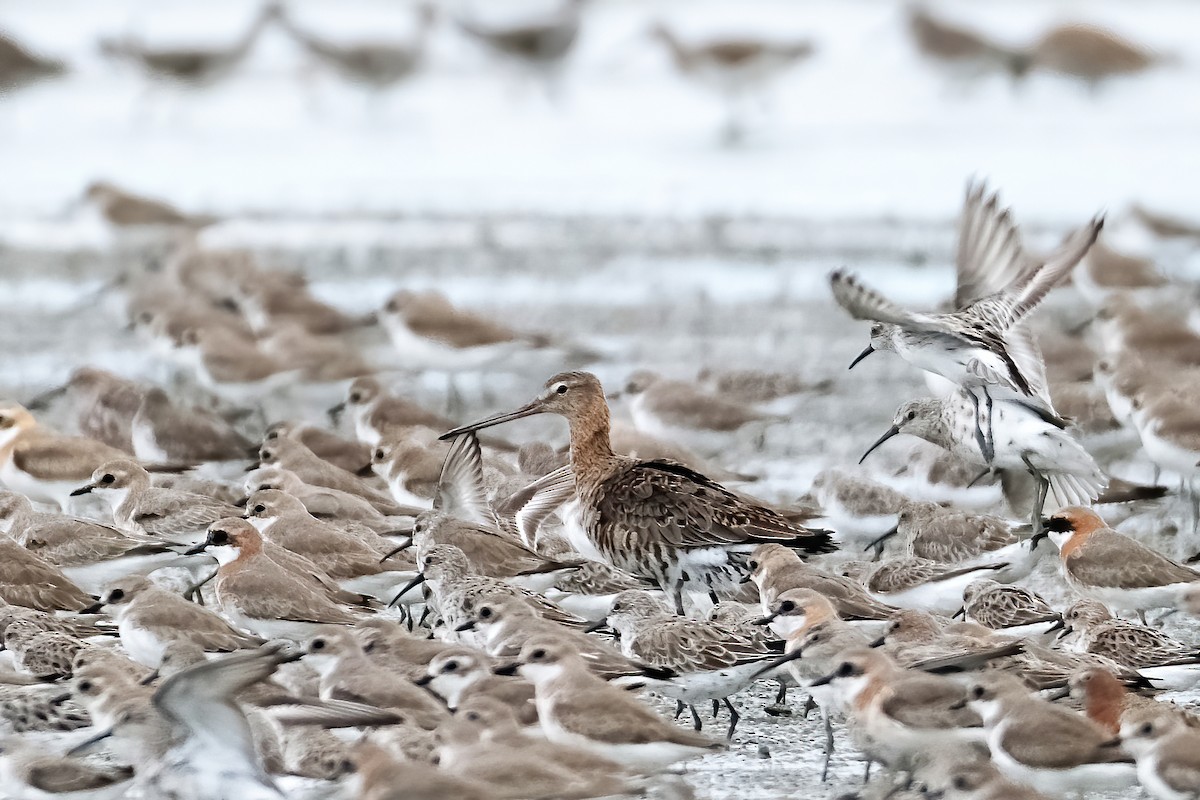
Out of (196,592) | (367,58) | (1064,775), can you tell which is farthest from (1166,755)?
(367,58)

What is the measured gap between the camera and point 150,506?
6.77 meters

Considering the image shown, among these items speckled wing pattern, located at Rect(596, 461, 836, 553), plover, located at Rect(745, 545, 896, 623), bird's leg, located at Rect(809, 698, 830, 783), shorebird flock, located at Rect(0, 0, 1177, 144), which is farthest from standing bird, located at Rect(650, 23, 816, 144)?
bird's leg, located at Rect(809, 698, 830, 783)

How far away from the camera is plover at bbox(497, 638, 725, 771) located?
181 inches

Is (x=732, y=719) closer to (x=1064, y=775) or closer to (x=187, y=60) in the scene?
(x=1064, y=775)

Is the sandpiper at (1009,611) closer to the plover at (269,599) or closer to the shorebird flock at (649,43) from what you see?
the plover at (269,599)

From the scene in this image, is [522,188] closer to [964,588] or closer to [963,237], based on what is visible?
[963,237]

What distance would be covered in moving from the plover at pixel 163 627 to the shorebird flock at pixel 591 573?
1 centimetres

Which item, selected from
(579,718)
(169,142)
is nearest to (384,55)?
(169,142)

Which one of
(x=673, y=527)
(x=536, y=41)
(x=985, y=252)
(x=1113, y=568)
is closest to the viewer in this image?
(x=1113, y=568)

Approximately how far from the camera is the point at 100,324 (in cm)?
1185

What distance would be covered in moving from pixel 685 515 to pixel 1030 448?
150 centimetres

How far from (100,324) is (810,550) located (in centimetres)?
718

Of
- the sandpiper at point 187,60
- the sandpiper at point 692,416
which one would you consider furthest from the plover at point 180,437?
the sandpiper at point 187,60

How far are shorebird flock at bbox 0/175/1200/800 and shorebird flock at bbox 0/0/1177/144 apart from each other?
34.3 feet
